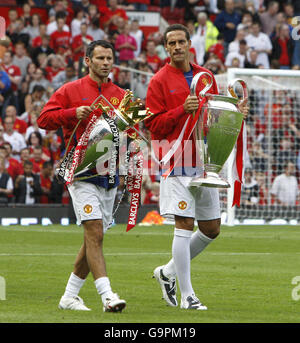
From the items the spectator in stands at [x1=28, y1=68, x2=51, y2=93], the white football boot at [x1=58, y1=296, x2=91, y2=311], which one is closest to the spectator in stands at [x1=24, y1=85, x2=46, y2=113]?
the spectator in stands at [x1=28, y1=68, x2=51, y2=93]

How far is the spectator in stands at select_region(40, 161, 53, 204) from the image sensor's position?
63.1 ft

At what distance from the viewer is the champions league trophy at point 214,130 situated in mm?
7988

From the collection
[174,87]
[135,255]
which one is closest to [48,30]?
[135,255]

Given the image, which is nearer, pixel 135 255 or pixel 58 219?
pixel 135 255

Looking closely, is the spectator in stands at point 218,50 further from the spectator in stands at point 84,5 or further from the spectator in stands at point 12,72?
the spectator in stands at point 12,72

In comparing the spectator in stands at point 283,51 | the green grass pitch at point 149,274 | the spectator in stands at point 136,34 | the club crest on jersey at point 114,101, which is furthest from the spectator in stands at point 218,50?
the club crest on jersey at point 114,101

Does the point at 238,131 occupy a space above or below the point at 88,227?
above

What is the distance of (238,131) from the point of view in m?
8.12

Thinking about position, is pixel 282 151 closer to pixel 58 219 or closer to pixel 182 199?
pixel 58 219

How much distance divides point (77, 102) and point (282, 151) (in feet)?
46.0

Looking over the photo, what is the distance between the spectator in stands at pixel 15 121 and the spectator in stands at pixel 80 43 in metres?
2.68

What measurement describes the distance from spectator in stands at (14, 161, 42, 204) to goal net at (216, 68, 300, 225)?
3.87 metres

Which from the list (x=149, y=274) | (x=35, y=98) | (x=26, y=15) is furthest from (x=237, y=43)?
(x=149, y=274)
